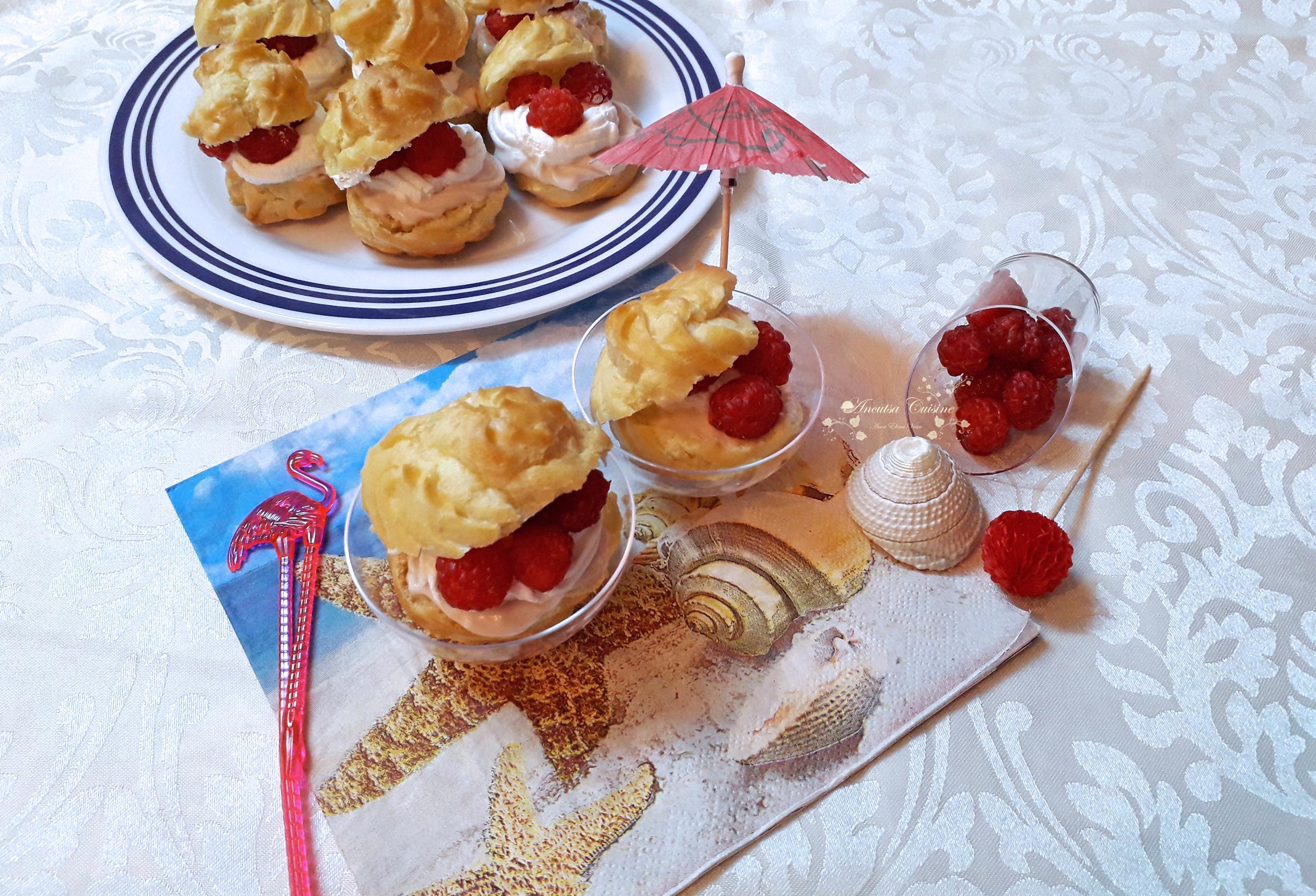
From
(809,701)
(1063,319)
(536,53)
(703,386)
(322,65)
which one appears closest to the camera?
(809,701)

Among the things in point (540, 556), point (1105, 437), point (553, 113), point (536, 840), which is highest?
point (553, 113)

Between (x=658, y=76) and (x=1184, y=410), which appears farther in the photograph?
(x=658, y=76)

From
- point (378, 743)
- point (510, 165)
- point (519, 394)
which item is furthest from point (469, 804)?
point (510, 165)

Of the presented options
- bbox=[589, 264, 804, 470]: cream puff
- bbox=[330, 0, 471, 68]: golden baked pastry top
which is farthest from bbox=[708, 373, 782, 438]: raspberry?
bbox=[330, 0, 471, 68]: golden baked pastry top

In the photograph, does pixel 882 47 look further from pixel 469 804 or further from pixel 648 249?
pixel 469 804

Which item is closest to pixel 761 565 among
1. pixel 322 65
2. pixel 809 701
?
pixel 809 701

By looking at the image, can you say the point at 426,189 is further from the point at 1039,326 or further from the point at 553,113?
the point at 1039,326

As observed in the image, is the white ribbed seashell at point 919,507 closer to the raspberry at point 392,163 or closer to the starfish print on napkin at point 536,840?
the starfish print on napkin at point 536,840
